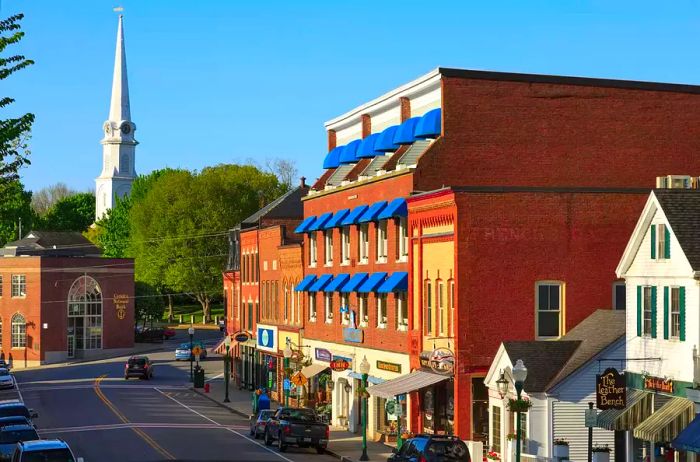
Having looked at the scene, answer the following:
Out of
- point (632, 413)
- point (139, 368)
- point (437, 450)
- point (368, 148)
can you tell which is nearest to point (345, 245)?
point (368, 148)

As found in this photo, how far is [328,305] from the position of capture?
64.5m

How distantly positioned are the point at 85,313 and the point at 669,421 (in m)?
91.3

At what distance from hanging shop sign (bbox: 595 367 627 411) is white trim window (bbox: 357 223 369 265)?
23.9 m

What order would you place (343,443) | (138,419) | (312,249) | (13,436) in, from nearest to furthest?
(13,436)
(343,443)
(138,419)
(312,249)

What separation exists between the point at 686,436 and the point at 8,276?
93.0m

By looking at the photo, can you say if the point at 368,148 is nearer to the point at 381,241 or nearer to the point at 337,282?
the point at 337,282

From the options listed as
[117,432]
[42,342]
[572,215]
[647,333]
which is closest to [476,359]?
[572,215]

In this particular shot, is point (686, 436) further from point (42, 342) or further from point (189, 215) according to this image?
point (189, 215)

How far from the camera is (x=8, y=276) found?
116 m

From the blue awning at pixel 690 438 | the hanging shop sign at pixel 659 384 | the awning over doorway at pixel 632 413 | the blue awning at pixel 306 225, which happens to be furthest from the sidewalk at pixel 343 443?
the blue awning at pixel 690 438

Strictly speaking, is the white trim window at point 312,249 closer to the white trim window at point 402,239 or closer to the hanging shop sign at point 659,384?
the white trim window at point 402,239

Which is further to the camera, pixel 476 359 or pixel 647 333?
pixel 476 359

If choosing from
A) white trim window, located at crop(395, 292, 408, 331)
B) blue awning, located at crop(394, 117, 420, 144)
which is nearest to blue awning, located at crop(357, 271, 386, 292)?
white trim window, located at crop(395, 292, 408, 331)

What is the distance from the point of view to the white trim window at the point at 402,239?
51.7 m
